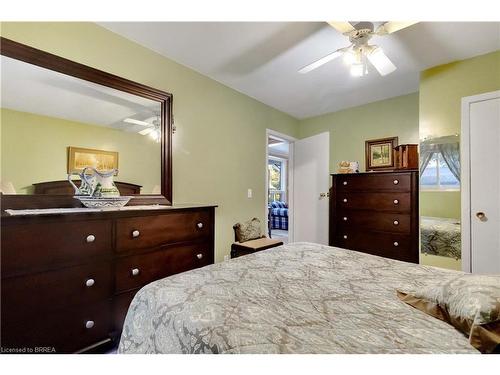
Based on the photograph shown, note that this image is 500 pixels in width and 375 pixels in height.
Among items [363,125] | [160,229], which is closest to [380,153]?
[363,125]

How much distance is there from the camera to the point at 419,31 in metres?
1.96

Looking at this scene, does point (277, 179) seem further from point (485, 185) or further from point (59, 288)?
point (59, 288)

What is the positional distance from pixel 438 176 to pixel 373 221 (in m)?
0.82

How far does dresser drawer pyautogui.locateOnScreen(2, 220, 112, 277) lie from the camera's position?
119 centimetres

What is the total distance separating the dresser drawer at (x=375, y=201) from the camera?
2.71 metres

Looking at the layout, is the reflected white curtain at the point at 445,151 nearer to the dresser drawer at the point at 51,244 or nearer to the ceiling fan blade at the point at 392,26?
the ceiling fan blade at the point at 392,26

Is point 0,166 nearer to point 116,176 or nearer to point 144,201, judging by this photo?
point 116,176

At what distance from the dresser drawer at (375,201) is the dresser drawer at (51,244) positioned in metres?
2.70

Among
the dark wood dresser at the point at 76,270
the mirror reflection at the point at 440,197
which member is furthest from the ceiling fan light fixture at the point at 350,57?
the dark wood dresser at the point at 76,270

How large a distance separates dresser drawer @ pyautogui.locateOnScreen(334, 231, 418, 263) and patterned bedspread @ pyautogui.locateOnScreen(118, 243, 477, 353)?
58.6 inches

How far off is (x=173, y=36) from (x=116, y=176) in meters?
1.27

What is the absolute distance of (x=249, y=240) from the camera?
3078 mm

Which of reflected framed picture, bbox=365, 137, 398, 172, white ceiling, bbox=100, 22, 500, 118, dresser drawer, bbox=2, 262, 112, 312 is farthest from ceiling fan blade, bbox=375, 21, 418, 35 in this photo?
dresser drawer, bbox=2, 262, 112, 312
